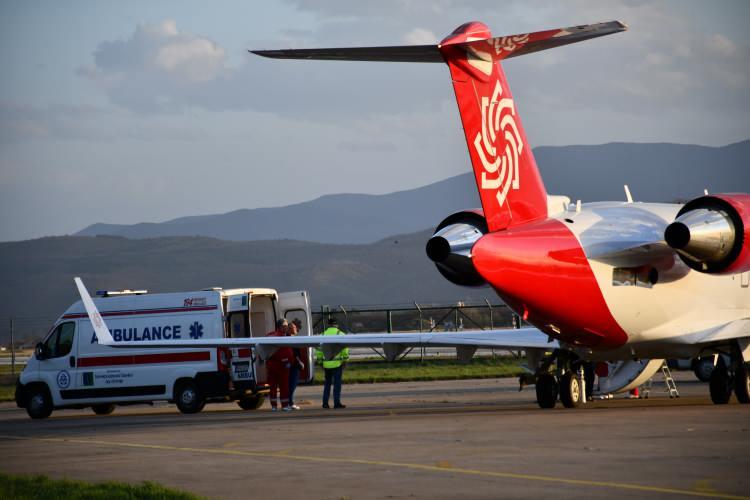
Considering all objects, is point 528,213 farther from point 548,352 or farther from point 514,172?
point 548,352

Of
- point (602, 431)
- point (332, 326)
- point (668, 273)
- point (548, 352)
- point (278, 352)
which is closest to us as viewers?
point (602, 431)

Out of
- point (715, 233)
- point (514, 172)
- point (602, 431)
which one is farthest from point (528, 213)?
point (602, 431)

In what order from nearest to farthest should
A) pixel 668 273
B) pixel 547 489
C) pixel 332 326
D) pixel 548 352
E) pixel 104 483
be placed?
pixel 547 489, pixel 104 483, pixel 668 273, pixel 548 352, pixel 332 326

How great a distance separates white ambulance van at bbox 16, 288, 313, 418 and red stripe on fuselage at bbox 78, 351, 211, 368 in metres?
0.02

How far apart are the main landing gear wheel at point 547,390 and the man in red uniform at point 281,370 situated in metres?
6.13

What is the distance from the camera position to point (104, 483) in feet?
42.3

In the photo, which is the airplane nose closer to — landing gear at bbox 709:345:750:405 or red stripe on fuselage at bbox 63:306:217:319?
landing gear at bbox 709:345:750:405

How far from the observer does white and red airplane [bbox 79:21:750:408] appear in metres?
18.8

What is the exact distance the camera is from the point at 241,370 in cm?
2709

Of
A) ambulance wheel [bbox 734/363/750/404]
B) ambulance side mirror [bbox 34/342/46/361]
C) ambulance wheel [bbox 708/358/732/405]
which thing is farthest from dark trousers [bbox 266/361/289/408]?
ambulance wheel [bbox 734/363/750/404]

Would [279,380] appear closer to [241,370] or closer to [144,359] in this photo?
[241,370]

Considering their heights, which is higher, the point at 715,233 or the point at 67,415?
the point at 715,233

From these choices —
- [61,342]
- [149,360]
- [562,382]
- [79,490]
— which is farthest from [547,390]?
[79,490]

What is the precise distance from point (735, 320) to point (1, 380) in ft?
103
